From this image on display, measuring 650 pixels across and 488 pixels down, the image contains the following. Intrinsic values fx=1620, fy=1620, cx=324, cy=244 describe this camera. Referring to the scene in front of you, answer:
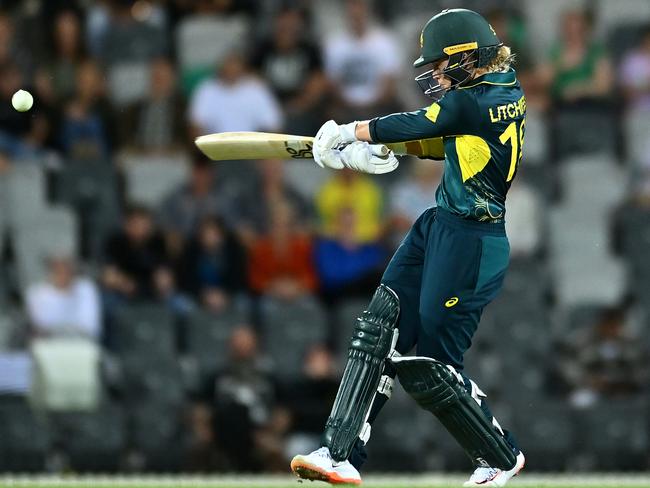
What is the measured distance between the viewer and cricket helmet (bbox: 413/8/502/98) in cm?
691

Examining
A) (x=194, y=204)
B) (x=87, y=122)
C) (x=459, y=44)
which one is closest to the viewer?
(x=459, y=44)

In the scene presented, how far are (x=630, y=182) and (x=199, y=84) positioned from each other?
3.64m

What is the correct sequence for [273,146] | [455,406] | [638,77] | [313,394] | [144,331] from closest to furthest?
[455,406] < [273,146] < [313,394] < [144,331] < [638,77]

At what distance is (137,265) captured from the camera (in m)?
12.3

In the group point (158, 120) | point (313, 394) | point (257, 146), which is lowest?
point (313, 394)

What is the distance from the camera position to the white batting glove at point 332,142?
7.02 m

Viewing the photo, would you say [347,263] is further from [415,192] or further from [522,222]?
[522,222]

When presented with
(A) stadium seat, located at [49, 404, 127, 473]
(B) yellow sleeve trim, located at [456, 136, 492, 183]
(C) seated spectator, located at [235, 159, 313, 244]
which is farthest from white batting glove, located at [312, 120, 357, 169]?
(C) seated spectator, located at [235, 159, 313, 244]

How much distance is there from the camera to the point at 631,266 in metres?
12.4

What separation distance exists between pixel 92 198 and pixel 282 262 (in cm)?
165

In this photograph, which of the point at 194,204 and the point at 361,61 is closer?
the point at 194,204

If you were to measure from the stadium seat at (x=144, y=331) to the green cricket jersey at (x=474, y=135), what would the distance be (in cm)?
517

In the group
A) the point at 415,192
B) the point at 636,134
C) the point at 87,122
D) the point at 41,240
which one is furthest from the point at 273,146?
the point at 636,134

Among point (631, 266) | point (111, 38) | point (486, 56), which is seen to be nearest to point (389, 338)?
point (486, 56)
